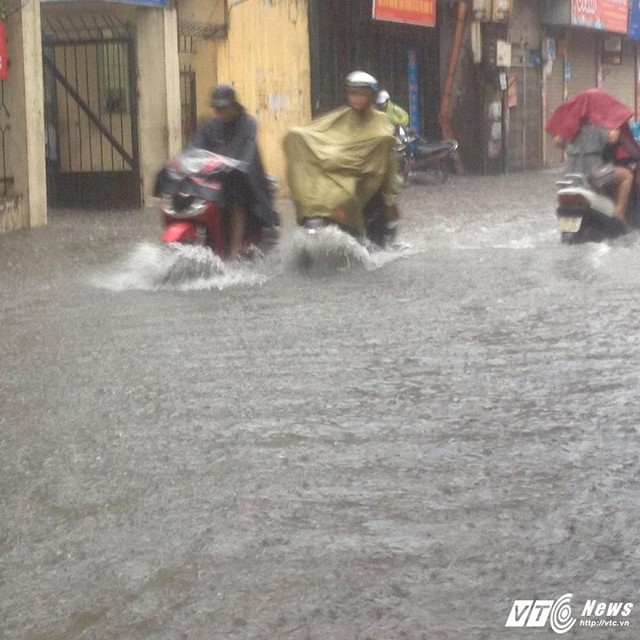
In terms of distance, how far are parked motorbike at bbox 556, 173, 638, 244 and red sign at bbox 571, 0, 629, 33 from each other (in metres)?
20.9

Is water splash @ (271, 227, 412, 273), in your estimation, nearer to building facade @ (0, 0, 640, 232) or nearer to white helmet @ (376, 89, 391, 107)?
building facade @ (0, 0, 640, 232)

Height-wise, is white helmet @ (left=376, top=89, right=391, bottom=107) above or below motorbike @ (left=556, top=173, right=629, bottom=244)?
above

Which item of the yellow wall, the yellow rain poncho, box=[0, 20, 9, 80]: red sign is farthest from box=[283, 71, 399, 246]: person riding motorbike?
the yellow wall

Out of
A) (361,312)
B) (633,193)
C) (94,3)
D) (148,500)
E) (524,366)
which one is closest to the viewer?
(148,500)

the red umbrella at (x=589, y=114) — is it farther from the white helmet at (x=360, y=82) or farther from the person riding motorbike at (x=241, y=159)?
the person riding motorbike at (x=241, y=159)

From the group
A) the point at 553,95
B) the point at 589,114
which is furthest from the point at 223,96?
the point at 553,95

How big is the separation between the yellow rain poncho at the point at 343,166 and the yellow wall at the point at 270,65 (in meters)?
9.64

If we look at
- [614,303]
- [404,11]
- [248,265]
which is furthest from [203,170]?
[404,11]

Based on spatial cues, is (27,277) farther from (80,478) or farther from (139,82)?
(139,82)

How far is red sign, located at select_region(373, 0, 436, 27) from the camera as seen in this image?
2506 cm

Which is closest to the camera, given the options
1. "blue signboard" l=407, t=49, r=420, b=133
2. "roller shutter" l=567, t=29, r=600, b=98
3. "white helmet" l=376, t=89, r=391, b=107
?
"white helmet" l=376, t=89, r=391, b=107

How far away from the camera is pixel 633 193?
12.7 meters

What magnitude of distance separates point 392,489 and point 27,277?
6.90m

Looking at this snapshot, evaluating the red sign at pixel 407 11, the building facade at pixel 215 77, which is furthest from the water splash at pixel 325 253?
the red sign at pixel 407 11
